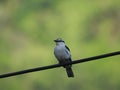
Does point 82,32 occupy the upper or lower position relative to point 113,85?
upper

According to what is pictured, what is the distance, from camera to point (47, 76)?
48.6 ft

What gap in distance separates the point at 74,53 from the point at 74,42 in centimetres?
64

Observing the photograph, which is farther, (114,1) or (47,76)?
(114,1)

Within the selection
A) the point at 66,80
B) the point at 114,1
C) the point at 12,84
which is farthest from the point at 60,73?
the point at 114,1

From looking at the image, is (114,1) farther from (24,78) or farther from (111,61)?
(24,78)

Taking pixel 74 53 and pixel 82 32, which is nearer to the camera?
pixel 74 53

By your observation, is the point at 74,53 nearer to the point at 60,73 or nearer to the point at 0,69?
the point at 60,73

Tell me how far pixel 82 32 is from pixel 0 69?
2491mm

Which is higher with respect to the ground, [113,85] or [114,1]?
[114,1]

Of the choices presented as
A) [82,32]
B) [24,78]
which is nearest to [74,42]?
[82,32]

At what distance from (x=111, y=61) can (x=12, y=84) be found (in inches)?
105

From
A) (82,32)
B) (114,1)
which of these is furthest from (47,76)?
(114,1)

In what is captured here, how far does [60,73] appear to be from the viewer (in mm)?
15055

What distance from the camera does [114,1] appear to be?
16.1 metres
